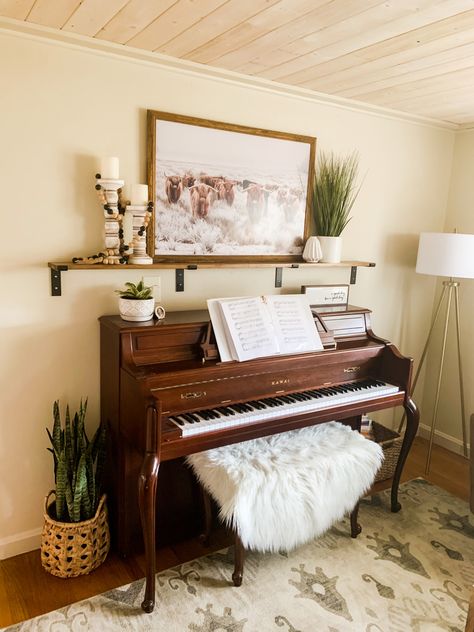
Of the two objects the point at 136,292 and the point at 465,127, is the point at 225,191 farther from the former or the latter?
the point at 465,127

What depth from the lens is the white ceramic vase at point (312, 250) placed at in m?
2.85

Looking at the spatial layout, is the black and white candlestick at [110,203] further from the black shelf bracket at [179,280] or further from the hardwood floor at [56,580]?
the hardwood floor at [56,580]

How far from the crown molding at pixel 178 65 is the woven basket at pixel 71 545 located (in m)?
1.97

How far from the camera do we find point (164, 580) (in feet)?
7.37

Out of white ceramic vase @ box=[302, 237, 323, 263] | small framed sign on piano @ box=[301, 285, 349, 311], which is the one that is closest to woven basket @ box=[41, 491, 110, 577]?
small framed sign on piano @ box=[301, 285, 349, 311]

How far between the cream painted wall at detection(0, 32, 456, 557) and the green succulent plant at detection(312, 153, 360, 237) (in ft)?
0.95

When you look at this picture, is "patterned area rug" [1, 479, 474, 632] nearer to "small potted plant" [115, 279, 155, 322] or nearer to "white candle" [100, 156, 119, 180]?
"small potted plant" [115, 279, 155, 322]

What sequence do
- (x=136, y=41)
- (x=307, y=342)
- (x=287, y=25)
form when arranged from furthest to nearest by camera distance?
(x=307, y=342), (x=136, y=41), (x=287, y=25)

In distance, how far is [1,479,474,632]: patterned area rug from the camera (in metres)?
2.01

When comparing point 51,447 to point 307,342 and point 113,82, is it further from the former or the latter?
point 113,82

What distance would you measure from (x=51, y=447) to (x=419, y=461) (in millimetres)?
2444

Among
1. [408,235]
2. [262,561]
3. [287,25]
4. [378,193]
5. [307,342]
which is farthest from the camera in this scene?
[408,235]

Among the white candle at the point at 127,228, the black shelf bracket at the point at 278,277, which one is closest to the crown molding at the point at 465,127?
the black shelf bracket at the point at 278,277

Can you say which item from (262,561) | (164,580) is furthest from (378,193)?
(164,580)
